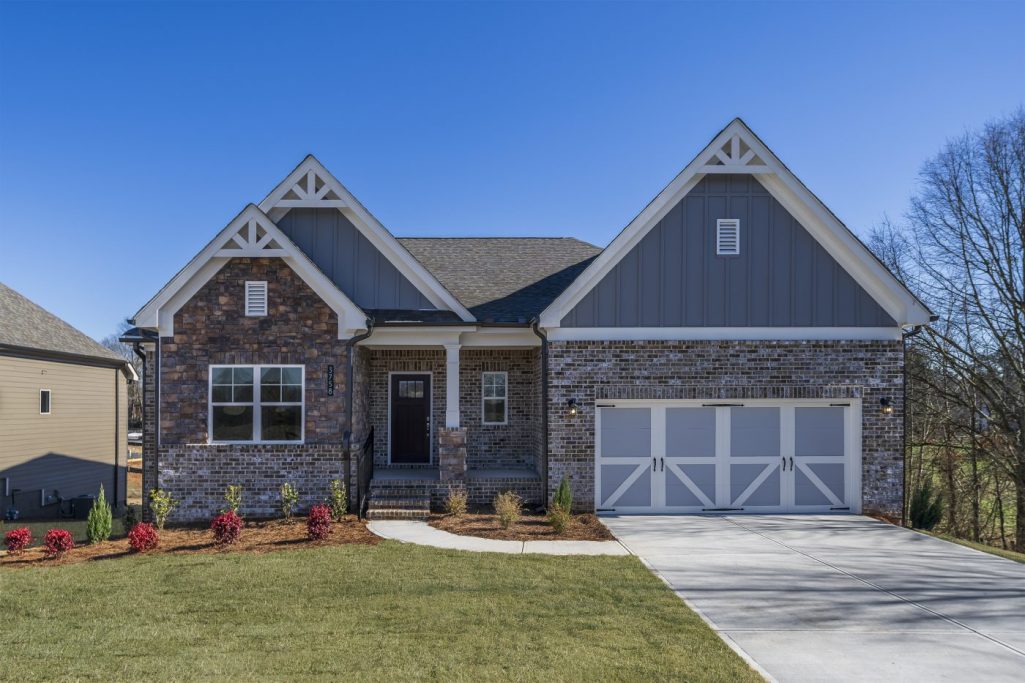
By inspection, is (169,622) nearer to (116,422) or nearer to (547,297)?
(547,297)

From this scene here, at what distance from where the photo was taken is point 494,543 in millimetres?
9922

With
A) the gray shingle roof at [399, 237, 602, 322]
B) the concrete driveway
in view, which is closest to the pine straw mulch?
the concrete driveway

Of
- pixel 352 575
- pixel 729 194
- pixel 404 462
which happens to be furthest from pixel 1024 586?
pixel 404 462

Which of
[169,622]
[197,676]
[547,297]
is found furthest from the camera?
[547,297]

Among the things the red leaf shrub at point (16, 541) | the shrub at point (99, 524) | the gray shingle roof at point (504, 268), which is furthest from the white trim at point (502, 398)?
the red leaf shrub at point (16, 541)

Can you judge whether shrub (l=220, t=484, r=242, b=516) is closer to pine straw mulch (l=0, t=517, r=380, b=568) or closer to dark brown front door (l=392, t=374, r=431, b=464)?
pine straw mulch (l=0, t=517, r=380, b=568)

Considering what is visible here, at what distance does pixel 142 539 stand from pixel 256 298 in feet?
15.0

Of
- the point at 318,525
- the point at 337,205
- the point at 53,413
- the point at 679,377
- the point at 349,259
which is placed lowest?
the point at 318,525

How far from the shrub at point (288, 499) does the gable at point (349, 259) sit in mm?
3934

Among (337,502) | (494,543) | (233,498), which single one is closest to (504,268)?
(337,502)

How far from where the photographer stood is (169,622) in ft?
21.5

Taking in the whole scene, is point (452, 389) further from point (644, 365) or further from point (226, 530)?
point (226, 530)

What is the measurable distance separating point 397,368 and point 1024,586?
11.6 metres

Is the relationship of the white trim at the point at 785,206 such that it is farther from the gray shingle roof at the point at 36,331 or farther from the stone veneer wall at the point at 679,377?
the gray shingle roof at the point at 36,331
